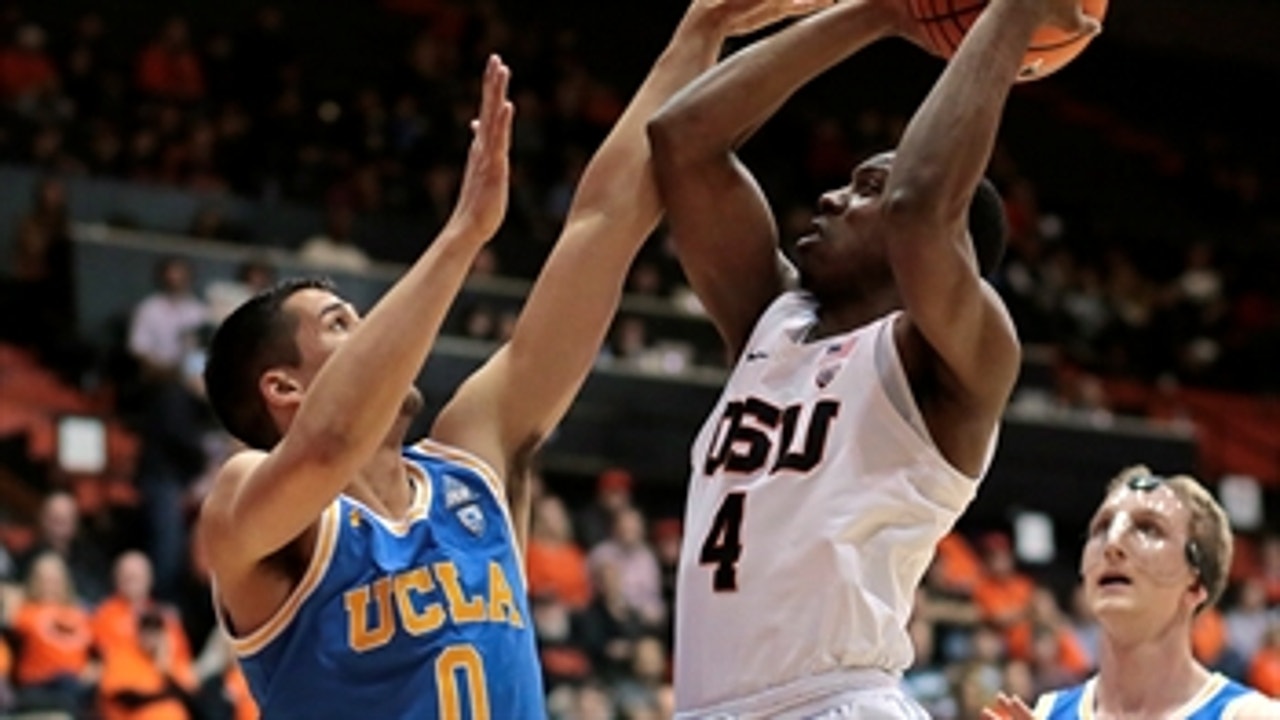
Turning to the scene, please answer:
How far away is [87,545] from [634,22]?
12.0m

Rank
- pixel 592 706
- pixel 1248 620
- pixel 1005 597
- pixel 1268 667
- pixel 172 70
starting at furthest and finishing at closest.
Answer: pixel 172 70 → pixel 1248 620 → pixel 1005 597 → pixel 1268 667 → pixel 592 706

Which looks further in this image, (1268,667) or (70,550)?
(1268,667)

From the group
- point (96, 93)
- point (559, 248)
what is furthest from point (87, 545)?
point (559, 248)

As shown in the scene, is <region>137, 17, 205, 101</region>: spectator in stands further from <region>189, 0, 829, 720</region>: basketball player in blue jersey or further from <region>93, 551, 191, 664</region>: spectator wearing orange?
<region>189, 0, 829, 720</region>: basketball player in blue jersey

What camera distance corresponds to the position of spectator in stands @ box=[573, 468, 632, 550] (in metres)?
12.8

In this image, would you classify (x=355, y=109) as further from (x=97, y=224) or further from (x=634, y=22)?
(x=634, y=22)

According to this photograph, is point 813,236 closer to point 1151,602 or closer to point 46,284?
point 1151,602

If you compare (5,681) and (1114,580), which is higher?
(1114,580)

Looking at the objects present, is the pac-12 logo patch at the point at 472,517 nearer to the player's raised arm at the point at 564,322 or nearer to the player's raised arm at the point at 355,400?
the player's raised arm at the point at 564,322

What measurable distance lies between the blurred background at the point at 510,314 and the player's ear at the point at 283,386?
585cm

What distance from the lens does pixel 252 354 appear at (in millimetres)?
4168

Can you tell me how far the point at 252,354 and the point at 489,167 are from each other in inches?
25.1

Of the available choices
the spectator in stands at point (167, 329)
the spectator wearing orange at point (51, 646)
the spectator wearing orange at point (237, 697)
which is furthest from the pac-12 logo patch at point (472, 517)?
the spectator in stands at point (167, 329)

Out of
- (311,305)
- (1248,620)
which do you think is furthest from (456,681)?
(1248,620)
